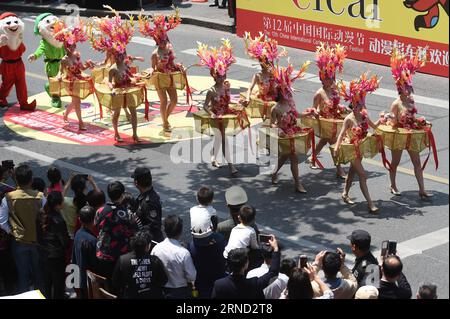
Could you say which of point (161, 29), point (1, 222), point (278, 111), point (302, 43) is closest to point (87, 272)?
point (1, 222)

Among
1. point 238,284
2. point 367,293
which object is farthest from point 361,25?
point 367,293

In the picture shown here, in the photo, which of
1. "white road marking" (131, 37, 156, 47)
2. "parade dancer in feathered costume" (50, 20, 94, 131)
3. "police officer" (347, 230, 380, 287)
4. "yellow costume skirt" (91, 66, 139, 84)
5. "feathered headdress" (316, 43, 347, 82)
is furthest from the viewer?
"white road marking" (131, 37, 156, 47)

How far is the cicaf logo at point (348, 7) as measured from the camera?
19438 millimetres

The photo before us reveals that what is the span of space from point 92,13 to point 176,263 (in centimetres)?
1970

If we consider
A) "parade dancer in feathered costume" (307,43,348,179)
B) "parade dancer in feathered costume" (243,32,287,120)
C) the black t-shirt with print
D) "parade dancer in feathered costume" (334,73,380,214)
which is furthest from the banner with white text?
the black t-shirt with print

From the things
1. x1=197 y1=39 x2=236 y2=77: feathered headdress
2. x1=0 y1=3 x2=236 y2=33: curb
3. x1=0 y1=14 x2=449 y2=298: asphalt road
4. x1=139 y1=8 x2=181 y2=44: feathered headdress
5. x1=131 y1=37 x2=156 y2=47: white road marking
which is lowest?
x1=0 y1=14 x2=449 y2=298: asphalt road

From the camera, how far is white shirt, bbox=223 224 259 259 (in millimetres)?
8898

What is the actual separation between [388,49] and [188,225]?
28.4ft

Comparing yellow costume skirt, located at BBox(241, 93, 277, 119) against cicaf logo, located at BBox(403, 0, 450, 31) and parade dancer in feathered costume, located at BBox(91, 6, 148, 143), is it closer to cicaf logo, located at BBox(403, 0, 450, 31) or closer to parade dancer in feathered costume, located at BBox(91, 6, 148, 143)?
parade dancer in feathered costume, located at BBox(91, 6, 148, 143)

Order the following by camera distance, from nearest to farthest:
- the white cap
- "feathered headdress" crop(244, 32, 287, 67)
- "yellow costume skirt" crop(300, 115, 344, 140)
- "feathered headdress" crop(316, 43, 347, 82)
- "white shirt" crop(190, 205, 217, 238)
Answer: the white cap, "white shirt" crop(190, 205, 217, 238), "feathered headdress" crop(316, 43, 347, 82), "yellow costume skirt" crop(300, 115, 344, 140), "feathered headdress" crop(244, 32, 287, 67)

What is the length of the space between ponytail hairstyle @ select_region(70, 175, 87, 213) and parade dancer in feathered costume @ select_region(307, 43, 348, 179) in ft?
14.0

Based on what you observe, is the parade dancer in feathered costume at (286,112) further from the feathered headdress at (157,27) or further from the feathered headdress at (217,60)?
the feathered headdress at (157,27)

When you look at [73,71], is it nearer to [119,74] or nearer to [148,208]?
[119,74]

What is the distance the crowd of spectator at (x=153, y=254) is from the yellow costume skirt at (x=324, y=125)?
419 cm
